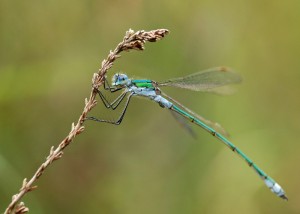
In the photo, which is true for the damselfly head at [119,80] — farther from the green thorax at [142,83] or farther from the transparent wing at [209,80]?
the transparent wing at [209,80]

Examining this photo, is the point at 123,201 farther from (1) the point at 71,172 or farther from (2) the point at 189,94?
(2) the point at 189,94

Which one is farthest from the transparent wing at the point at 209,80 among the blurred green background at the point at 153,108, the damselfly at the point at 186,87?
the blurred green background at the point at 153,108

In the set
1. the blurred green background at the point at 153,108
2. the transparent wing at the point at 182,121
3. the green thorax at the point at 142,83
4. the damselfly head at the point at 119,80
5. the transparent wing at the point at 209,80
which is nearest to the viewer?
the damselfly head at the point at 119,80

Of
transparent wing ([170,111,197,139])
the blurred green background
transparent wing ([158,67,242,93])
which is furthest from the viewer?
the blurred green background

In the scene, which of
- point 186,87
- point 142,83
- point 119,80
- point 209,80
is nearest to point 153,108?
point 209,80

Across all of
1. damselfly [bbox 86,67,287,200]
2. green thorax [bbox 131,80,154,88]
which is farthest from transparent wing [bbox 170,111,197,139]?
green thorax [bbox 131,80,154,88]

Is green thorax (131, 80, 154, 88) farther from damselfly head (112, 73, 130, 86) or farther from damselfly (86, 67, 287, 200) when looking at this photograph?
damselfly head (112, 73, 130, 86)

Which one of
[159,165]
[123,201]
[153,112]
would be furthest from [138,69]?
[123,201]
